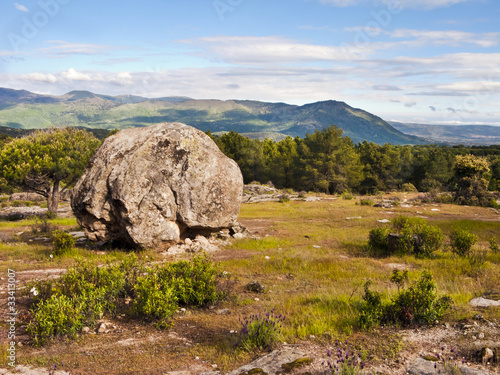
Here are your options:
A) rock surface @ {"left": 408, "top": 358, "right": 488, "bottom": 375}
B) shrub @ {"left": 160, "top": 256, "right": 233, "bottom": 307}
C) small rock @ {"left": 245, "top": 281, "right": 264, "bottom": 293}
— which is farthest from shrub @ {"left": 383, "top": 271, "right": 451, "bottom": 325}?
shrub @ {"left": 160, "top": 256, "right": 233, "bottom": 307}

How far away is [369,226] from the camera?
22.4 metres

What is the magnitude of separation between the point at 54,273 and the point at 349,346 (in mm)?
10419

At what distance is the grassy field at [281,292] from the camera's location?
6023 mm

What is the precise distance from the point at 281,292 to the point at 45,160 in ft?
83.4

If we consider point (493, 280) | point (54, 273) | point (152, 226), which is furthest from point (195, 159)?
point (493, 280)

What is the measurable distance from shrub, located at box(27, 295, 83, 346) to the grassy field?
21cm

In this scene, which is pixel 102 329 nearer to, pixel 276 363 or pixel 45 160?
pixel 276 363

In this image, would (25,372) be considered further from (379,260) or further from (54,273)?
(379,260)

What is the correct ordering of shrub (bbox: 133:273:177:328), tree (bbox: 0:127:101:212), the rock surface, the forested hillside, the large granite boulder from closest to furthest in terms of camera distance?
the rock surface < shrub (bbox: 133:273:177:328) < the large granite boulder < tree (bbox: 0:127:101:212) < the forested hillside

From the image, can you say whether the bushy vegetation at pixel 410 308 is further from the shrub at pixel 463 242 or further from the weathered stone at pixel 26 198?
the weathered stone at pixel 26 198

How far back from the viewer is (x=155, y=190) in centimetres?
1512

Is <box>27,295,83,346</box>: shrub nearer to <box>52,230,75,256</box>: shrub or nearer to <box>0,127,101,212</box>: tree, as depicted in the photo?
<box>52,230,75,256</box>: shrub

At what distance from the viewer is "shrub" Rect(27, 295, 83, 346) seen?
6559mm

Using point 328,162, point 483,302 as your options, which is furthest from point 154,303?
point 328,162
